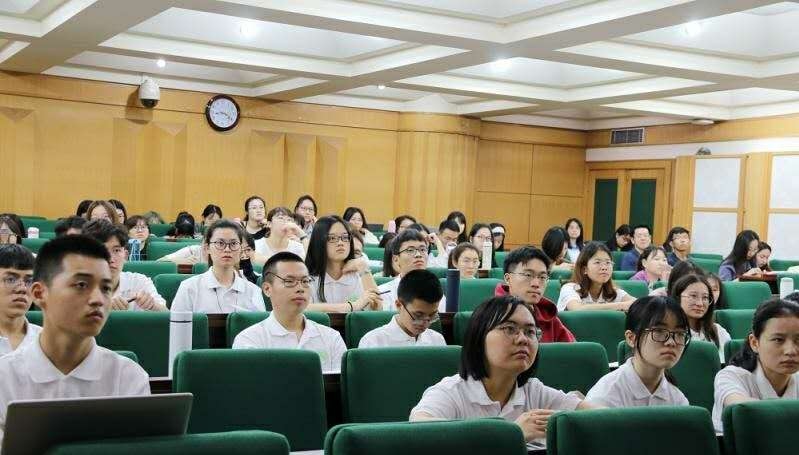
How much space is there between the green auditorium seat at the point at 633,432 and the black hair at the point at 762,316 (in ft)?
3.56

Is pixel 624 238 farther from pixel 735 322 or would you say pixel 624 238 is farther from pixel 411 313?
pixel 411 313

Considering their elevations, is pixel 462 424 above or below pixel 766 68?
below

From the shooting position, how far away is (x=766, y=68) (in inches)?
370

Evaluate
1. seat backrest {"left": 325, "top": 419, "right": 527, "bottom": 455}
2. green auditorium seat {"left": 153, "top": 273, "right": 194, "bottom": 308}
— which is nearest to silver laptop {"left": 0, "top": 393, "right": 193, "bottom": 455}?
seat backrest {"left": 325, "top": 419, "right": 527, "bottom": 455}

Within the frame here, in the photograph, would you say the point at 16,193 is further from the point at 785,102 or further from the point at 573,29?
the point at 785,102

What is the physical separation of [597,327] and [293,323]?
1.65m

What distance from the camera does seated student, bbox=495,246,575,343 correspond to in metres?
4.31

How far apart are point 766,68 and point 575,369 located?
6.88m

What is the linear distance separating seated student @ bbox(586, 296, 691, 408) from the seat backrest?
105 cm

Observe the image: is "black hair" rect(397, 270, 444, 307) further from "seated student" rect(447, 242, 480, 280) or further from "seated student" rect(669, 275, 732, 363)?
"seated student" rect(447, 242, 480, 280)

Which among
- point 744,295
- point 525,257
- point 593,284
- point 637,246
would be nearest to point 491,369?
point 525,257

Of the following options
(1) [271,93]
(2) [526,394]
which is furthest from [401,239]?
(1) [271,93]

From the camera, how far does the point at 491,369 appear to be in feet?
8.98

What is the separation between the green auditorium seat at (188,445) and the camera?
5.53 feet
